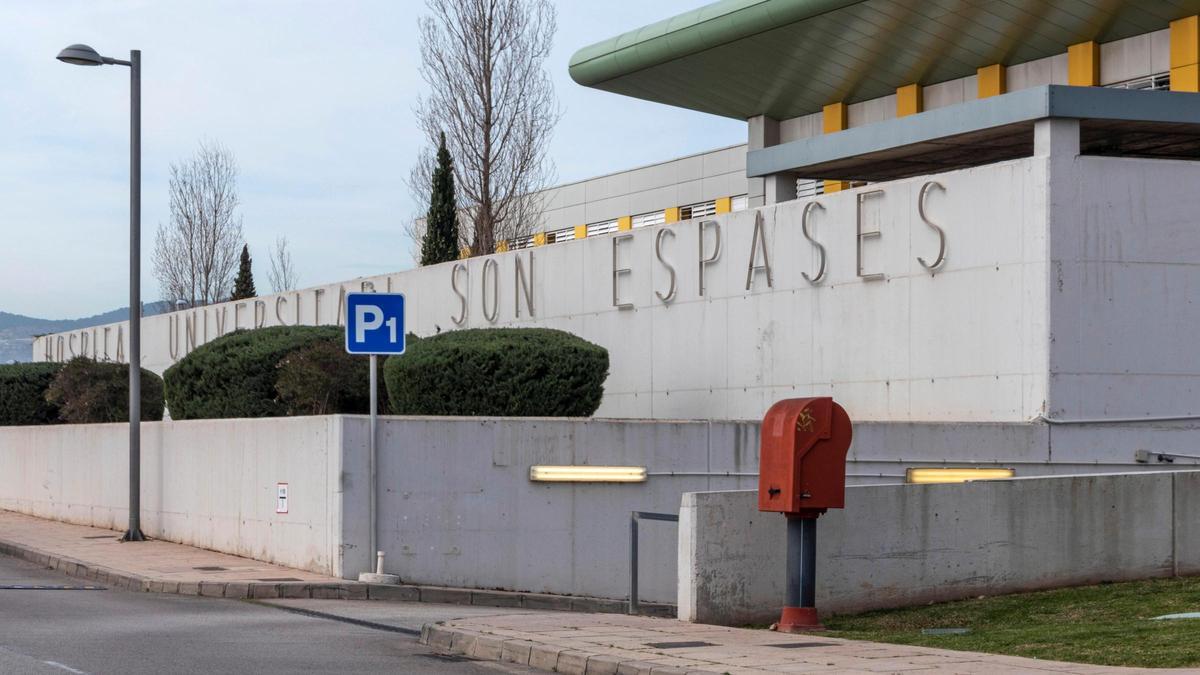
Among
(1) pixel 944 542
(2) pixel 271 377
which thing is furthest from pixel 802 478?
(2) pixel 271 377

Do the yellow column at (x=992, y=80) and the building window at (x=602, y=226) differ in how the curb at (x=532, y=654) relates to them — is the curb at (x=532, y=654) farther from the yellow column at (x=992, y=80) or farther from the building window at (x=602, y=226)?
the building window at (x=602, y=226)

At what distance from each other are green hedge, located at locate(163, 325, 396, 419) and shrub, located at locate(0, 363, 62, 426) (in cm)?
1110

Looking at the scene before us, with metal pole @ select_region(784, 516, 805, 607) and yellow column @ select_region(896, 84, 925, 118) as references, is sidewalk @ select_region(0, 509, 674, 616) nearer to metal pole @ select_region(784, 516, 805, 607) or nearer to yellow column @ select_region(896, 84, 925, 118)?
metal pole @ select_region(784, 516, 805, 607)

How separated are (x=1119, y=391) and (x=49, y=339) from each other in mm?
40196


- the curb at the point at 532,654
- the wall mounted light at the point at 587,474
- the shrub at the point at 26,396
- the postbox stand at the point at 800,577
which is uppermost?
the shrub at the point at 26,396

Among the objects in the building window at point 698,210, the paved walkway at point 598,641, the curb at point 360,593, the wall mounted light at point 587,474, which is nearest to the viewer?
the paved walkway at point 598,641

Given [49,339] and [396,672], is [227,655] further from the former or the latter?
[49,339]

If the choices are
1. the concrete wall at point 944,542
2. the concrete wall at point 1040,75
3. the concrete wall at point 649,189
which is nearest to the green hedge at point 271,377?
the concrete wall at point 944,542

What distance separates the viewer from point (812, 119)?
30547mm

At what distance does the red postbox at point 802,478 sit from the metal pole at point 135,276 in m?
12.6

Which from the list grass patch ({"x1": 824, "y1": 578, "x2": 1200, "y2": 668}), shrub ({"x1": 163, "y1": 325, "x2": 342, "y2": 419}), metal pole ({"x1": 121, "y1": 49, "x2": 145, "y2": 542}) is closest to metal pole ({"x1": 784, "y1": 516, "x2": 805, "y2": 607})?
grass patch ({"x1": 824, "y1": 578, "x2": 1200, "y2": 668})

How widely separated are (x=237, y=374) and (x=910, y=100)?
12.7m

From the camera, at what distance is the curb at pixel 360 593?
55.7 ft

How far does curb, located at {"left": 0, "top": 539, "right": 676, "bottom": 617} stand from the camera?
16969 mm
